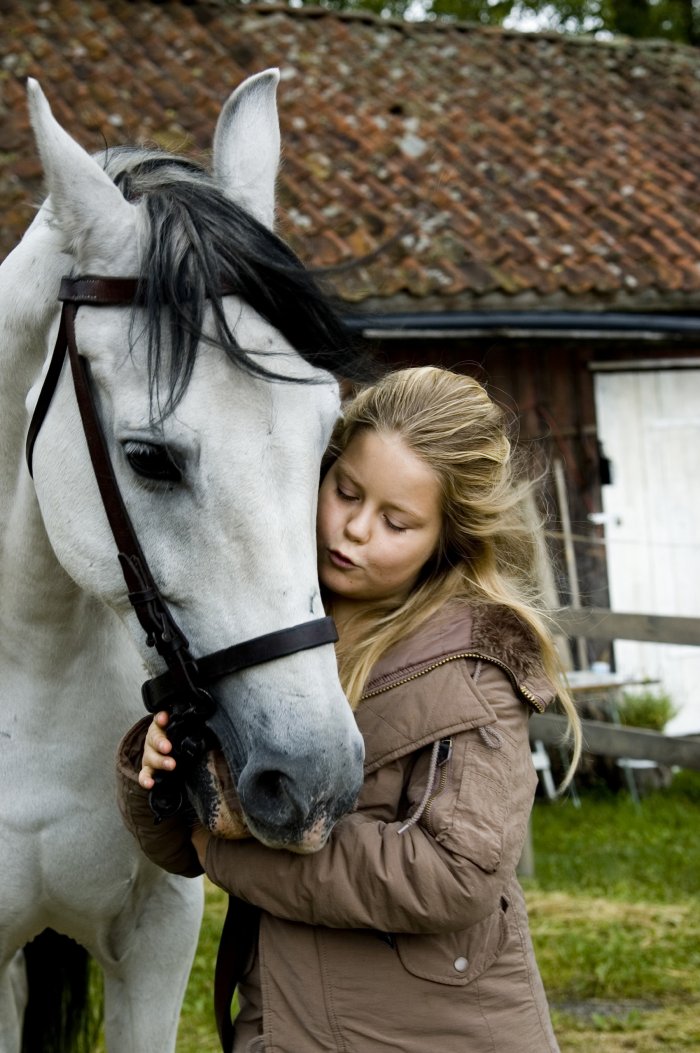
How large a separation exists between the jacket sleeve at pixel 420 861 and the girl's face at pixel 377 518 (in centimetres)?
31

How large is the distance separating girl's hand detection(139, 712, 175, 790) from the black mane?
458 millimetres

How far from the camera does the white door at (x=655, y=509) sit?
824 centimetres

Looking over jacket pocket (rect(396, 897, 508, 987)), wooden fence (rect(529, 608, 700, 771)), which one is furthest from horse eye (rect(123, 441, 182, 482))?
wooden fence (rect(529, 608, 700, 771))

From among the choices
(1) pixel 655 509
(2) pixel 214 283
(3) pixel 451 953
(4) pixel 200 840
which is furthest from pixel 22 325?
(1) pixel 655 509

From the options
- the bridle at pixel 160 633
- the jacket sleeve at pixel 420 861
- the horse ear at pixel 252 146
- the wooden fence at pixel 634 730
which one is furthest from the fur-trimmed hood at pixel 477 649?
the wooden fence at pixel 634 730

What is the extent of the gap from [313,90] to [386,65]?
1.24m

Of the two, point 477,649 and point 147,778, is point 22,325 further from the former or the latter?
point 477,649

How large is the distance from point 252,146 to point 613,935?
3.56 m

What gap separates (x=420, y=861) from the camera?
1679mm

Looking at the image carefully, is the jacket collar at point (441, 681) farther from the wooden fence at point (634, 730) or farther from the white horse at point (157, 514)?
the wooden fence at point (634, 730)

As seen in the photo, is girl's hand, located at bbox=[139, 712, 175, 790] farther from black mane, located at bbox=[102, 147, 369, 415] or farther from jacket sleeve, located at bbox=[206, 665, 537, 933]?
black mane, located at bbox=[102, 147, 369, 415]

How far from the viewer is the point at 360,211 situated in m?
7.57

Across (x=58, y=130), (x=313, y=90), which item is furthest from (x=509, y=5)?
(x=58, y=130)

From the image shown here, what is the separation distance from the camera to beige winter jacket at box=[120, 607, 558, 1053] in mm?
1694
